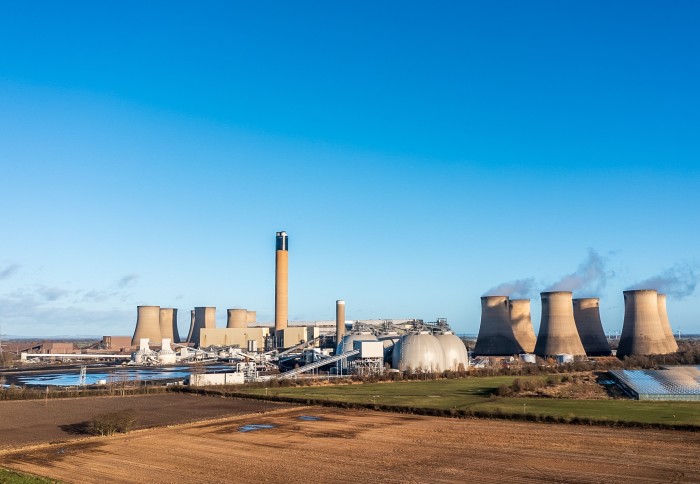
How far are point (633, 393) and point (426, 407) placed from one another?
558 inches

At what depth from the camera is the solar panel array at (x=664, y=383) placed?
3562cm

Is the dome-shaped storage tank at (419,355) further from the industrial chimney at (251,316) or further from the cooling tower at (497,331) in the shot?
the industrial chimney at (251,316)

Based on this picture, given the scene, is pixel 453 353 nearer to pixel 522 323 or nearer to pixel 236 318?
pixel 522 323

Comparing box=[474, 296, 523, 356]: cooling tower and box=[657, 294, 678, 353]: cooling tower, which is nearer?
box=[657, 294, 678, 353]: cooling tower

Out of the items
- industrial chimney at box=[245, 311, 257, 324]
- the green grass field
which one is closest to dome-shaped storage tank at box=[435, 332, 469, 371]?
the green grass field

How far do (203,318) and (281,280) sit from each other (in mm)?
28041

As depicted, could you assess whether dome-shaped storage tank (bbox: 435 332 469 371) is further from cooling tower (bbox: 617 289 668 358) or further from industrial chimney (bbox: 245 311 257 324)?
industrial chimney (bbox: 245 311 257 324)

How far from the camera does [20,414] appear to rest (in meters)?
31.1

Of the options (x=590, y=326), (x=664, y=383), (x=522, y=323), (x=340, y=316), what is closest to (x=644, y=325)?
(x=590, y=326)

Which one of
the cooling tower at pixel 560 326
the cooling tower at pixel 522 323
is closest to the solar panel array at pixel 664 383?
the cooling tower at pixel 560 326

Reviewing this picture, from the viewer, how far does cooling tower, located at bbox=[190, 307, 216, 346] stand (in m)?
110

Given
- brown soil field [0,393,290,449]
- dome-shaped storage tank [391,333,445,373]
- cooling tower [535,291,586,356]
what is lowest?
brown soil field [0,393,290,449]

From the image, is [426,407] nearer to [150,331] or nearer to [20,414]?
[20,414]

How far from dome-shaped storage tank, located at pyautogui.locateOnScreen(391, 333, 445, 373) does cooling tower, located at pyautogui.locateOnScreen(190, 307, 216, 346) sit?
196ft
